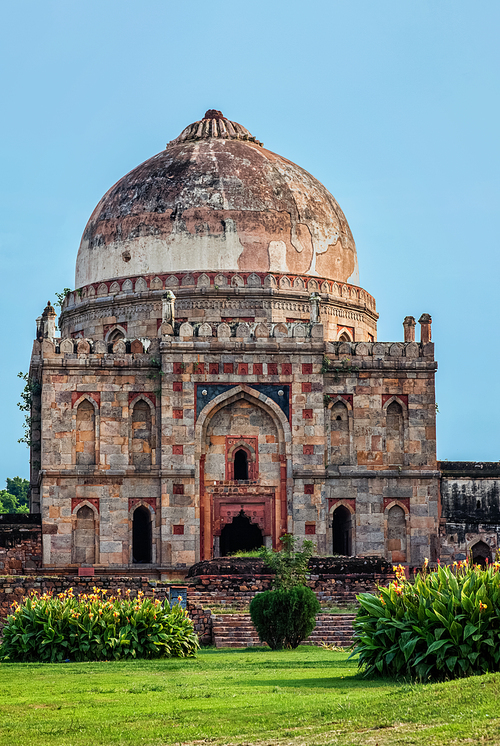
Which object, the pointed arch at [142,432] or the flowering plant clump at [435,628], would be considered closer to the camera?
the flowering plant clump at [435,628]

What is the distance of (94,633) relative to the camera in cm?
1956

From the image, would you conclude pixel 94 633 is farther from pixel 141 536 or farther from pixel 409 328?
pixel 409 328

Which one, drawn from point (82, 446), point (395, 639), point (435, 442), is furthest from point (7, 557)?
point (395, 639)

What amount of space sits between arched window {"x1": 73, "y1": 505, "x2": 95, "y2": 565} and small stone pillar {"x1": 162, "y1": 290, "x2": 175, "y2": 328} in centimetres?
558

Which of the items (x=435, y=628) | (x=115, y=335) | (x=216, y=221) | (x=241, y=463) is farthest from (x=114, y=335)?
(x=435, y=628)

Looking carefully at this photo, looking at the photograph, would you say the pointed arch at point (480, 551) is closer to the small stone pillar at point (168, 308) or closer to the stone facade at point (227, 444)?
the stone facade at point (227, 444)

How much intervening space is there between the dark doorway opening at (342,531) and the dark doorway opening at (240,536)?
206 centimetres

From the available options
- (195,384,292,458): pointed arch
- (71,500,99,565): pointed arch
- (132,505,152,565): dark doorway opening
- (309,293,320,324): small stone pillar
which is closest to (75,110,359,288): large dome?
(309,293,320,324): small stone pillar

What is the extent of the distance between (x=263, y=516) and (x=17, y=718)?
19.7 m

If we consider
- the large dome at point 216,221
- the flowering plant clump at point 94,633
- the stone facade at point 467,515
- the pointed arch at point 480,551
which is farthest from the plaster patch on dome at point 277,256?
the flowering plant clump at point 94,633

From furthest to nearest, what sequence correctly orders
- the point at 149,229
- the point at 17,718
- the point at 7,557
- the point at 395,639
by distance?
the point at 149,229 → the point at 7,557 → the point at 395,639 → the point at 17,718

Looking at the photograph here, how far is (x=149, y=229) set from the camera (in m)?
36.9

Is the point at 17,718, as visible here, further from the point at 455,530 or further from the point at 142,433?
the point at 455,530

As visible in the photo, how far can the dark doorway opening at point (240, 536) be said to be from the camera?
33.6 m
